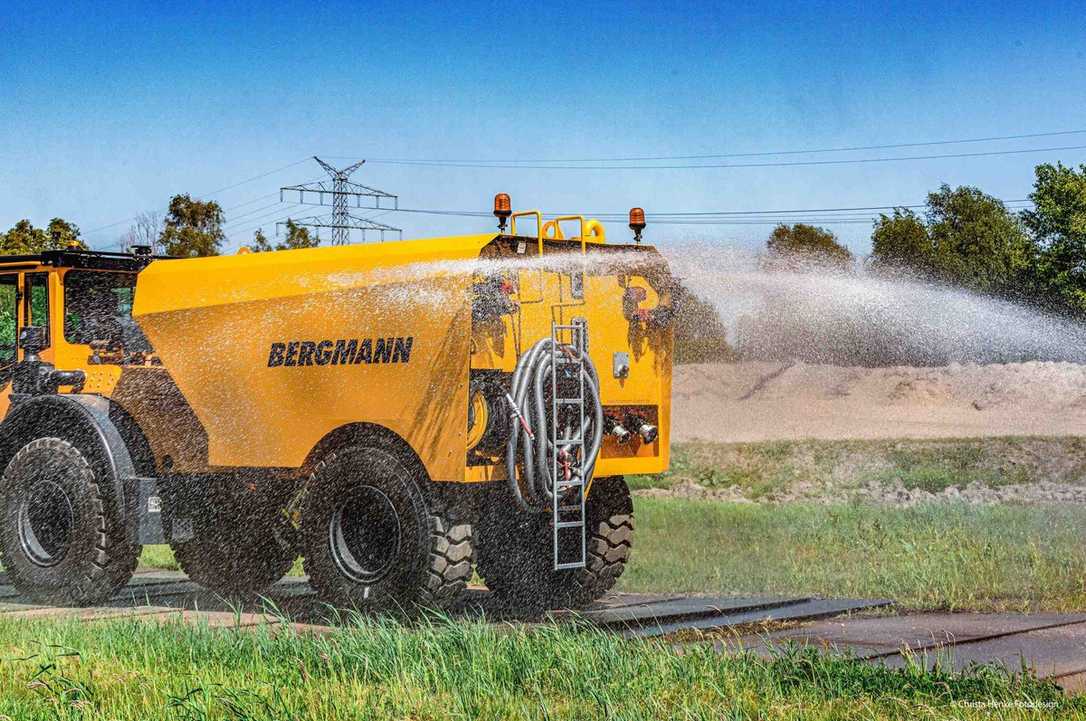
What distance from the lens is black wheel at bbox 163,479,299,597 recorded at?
10.8 metres

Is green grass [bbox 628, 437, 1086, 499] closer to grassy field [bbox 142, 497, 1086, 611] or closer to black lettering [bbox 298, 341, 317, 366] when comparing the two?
grassy field [bbox 142, 497, 1086, 611]

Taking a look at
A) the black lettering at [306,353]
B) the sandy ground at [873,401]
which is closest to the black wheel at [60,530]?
the black lettering at [306,353]

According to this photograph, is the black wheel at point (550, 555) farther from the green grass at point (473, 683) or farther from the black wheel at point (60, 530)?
the black wheel at point (60, 530)

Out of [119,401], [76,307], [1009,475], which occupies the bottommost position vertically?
[1009,475]

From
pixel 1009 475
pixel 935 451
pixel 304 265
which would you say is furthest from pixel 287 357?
pixel 935 451

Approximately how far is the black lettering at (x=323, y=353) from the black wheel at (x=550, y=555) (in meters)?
1.52

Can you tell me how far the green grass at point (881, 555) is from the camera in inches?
402

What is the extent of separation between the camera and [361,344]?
941cm

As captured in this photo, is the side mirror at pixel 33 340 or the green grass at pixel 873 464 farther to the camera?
the green grass at pixel 873 464

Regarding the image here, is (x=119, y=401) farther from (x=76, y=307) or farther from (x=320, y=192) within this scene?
(x=320, y=192)

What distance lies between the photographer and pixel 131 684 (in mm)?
6664

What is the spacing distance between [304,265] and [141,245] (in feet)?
7.39

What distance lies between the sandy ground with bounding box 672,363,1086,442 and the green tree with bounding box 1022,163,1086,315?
3.00m

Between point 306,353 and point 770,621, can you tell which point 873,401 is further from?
point 306,353
